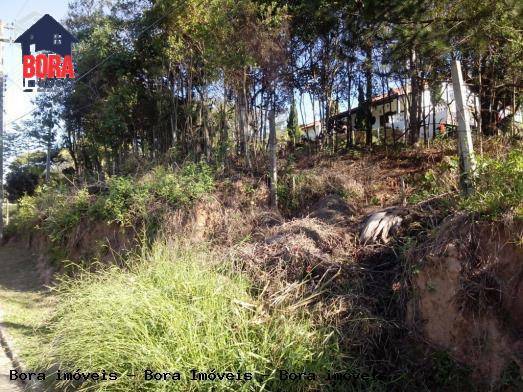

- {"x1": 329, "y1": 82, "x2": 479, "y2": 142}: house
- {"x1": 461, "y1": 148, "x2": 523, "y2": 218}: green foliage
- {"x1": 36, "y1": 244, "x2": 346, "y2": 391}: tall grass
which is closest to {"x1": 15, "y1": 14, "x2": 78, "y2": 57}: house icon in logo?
{"x1": 329, "y1": 82, "x2": 479, "y2": 142}: house

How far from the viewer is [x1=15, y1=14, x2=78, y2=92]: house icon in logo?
45.6ft

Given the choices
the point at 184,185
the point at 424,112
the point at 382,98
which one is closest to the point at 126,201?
the point at 184,185

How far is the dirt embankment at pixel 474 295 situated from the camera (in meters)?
3.94

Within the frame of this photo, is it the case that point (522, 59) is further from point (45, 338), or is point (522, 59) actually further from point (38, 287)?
point (38, 287)

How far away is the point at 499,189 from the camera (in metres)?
4.40

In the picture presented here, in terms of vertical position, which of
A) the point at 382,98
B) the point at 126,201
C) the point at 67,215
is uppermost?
the point at 382,98

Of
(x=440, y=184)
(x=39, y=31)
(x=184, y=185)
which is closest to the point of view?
(x=440, y=184)

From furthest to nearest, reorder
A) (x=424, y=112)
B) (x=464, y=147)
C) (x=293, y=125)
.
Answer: (x=293, y=125) → (x=424, y=112) → (x=464, y=147)

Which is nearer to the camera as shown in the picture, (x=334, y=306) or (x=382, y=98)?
(x=334, y=306)

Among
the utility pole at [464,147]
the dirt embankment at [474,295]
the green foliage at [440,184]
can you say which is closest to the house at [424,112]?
the green foliage at [440,184]

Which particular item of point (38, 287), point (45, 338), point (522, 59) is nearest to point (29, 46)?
point (38, 287)

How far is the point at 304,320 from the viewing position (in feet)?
14.8

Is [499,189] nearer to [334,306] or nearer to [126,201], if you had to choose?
[334,306]

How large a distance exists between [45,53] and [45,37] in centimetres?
51
